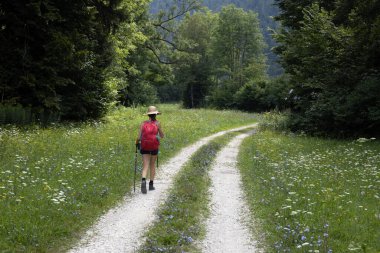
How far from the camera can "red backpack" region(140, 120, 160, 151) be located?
11312 mm

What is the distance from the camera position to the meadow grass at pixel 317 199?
7168mm

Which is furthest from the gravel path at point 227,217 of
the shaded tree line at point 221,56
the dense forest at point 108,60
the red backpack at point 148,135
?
the shaded tree line at point 221,56

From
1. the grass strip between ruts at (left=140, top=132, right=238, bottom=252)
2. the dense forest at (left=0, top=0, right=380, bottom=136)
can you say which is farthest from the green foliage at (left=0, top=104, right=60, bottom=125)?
the grass strip between ruts at (left=140, top=132, right=238, bottom=252)

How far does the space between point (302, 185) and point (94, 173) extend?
662cm

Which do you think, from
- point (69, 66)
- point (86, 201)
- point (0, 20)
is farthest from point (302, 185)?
point (0, 20)

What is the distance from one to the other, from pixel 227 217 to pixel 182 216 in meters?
1.19

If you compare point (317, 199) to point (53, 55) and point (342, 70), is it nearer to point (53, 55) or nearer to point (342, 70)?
point (342, 70)

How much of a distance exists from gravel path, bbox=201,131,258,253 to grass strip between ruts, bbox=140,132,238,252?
25cm

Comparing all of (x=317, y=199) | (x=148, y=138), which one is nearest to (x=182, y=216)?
(x=148, y=138)

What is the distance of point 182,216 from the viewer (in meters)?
8.91

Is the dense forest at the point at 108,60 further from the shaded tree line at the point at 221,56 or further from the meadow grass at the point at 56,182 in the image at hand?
the shaded tree line at the point at 221,56

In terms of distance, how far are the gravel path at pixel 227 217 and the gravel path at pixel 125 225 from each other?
4.88 ft

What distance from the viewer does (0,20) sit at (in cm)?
2153

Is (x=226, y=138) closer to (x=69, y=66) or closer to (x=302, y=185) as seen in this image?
(x=69, y=66)
